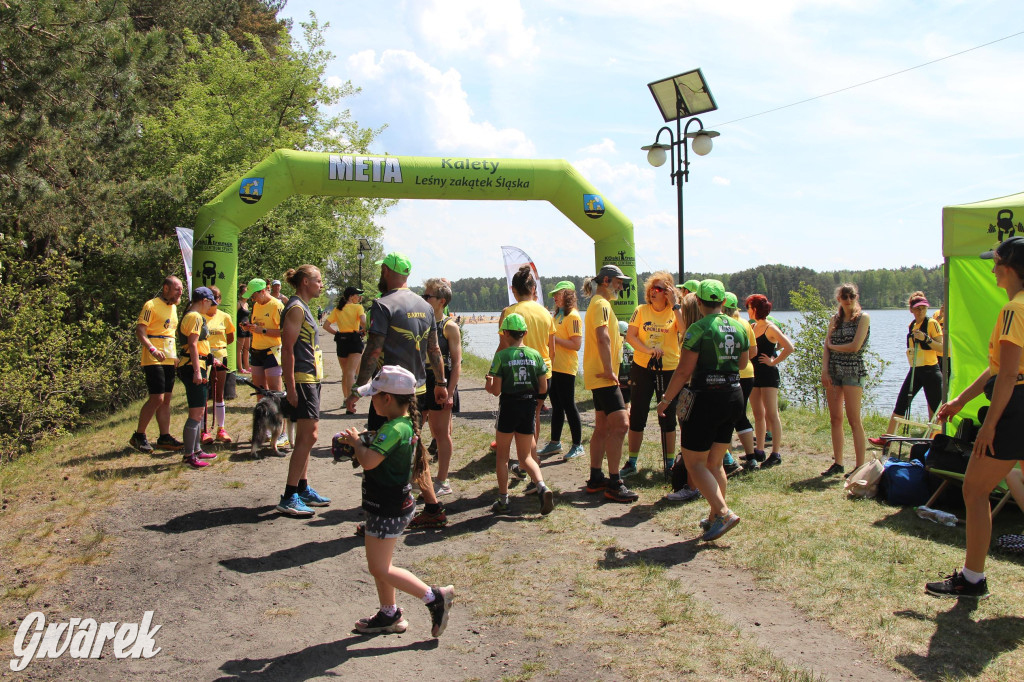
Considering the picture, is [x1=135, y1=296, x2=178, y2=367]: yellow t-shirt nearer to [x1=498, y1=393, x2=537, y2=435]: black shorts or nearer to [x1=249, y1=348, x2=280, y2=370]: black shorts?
[x1=249, y1=348, x2=280, y2=370]: black shorts

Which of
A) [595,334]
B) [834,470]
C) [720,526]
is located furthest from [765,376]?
[720,526]

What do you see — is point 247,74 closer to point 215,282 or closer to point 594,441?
point 215,282

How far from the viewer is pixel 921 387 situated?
8.55 m

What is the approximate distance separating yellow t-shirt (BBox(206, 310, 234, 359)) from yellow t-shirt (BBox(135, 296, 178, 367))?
2.21 ft

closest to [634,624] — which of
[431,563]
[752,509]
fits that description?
[431,563]

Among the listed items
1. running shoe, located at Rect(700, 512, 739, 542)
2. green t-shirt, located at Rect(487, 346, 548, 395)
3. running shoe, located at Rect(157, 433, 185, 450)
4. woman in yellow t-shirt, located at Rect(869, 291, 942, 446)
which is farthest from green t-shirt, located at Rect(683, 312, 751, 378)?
running shoe, located at Rect(157, 433, 185, 450)

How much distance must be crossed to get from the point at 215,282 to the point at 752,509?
32.5 feet

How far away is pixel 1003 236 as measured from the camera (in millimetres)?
5637

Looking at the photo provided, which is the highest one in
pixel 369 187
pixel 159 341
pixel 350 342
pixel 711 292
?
pixel 369 187

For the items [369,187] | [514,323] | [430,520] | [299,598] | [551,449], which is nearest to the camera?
[299,598]

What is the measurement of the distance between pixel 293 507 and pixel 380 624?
2169mm

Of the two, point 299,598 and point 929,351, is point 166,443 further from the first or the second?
point 929,351

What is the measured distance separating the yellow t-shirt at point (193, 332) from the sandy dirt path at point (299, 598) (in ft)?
4.92

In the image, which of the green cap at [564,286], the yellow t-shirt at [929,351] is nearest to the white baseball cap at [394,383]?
the green cap at [564,286]
